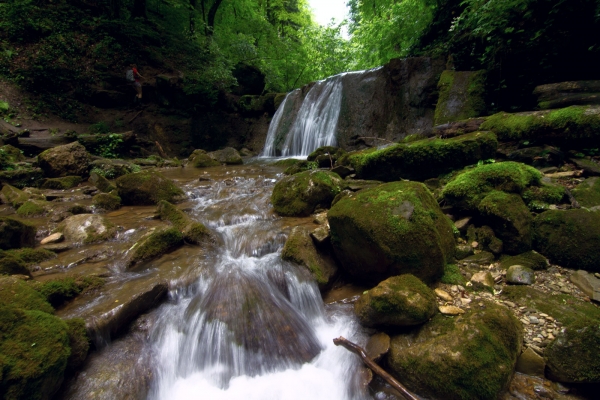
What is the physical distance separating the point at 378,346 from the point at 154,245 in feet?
11.2

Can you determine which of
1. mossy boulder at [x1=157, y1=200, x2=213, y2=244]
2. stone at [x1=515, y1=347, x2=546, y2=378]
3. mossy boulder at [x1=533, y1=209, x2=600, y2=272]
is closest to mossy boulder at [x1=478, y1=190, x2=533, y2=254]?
mossy boulder at [x1=533, y1=209, x2=600, y2=272]

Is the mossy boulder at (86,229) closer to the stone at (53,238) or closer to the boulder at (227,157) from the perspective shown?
the stone at (53,238)

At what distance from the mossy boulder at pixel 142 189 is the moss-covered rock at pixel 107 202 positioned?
0.27m

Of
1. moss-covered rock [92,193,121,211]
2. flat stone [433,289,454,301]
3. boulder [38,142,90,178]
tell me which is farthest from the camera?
boulder [38,142,90,178]

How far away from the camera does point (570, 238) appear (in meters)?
3.29

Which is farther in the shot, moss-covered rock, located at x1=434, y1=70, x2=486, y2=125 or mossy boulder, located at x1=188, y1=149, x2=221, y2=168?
mossy boulder, located at x1=188, y1=149, x2=221, y2=168

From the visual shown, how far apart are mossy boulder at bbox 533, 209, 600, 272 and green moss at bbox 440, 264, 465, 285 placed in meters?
1.11

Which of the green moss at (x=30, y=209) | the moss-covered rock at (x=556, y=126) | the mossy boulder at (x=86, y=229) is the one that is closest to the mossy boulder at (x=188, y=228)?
the mossy boulder at (x=86, y=229)

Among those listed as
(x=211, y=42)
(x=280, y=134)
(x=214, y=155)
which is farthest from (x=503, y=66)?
(x=211, y=42)

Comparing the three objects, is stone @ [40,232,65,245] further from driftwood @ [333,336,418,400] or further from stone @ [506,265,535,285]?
stone @ [506,265,535,285]

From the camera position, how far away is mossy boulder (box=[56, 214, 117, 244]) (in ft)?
15.3

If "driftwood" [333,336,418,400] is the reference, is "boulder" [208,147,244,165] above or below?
above

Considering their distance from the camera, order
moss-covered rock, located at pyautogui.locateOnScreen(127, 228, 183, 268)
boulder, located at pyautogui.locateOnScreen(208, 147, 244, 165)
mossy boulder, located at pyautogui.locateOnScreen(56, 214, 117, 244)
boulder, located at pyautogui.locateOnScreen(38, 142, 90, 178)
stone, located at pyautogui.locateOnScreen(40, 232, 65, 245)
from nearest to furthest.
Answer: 1. moss-covered rock, located at pyautogui.locateOnScreen(127, 228, 183, 268)
2. stone, located at pyautogui.locateOnScreen(40, 232, 65, 245)
3. mossy boulder, located at pyautogui.locateOnScreen(56, 214, 117, 244)
4. boulder, located at pyautogui.locateOnScreen(38, 142, 90, 178)
5. boulder, located at pyautogui.locateOnScreen(208, 147, 244, 165)

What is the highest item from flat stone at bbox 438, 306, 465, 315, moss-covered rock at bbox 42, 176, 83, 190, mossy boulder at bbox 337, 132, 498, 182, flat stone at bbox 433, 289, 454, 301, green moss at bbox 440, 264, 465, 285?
mossy boulder at bbox 337, 132, 498, 182
